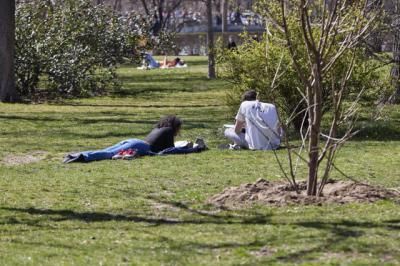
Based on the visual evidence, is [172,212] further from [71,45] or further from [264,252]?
[71,45]

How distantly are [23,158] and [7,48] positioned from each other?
10480 mm

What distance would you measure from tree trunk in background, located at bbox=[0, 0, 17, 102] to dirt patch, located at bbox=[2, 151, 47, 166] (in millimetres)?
9865

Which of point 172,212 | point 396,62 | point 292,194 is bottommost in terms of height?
point 172,212

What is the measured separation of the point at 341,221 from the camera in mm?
7820

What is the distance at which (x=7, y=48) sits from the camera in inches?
933

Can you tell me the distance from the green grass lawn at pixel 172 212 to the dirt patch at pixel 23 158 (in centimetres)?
3

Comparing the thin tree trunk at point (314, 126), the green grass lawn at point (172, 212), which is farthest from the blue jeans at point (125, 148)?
the thin tree trunk at point (314, 126)

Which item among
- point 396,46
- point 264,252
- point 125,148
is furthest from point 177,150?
point 396,46

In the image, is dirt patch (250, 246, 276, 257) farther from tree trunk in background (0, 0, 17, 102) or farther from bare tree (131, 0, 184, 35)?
bare tree (131, 0, 184, 35)

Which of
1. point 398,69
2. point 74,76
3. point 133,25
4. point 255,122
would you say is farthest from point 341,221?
point 133,25

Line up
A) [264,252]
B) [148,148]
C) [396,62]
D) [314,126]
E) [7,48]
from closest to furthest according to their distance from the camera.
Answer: [264,252] < [314,126] < [148,148] < [396,62] < [7,48]

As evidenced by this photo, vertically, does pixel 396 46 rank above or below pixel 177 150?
above

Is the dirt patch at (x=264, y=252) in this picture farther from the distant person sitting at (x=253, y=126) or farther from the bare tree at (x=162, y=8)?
the bare tree at (x=162, y=8)

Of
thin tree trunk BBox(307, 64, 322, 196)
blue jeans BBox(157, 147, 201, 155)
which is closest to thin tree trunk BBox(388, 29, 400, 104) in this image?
blue jeans BBox(157, 147, 201, 155)
